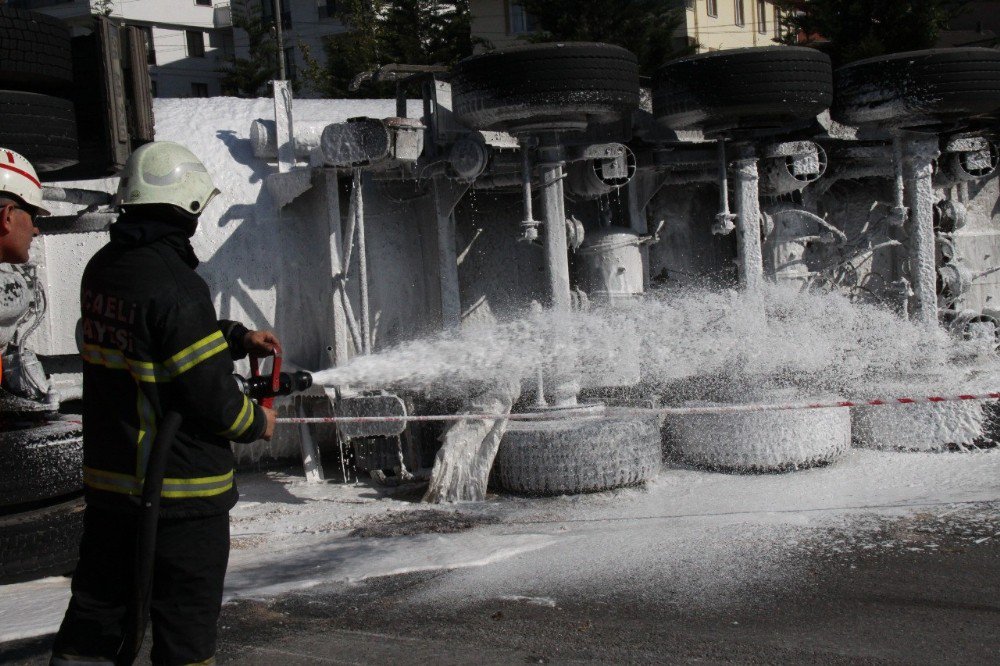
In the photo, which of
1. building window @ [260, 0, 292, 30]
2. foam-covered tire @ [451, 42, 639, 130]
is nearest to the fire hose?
foam-covered tire @ [451, 42, 639, 130]

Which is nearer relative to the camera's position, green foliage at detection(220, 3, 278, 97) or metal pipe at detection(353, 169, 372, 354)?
metal pipe at detection(353, 169, 372, 354)

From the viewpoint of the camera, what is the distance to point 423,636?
457 centimetres

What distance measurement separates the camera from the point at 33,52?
6.44m

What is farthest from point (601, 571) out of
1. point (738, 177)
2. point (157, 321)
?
point (738, 177)

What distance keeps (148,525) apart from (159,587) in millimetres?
232

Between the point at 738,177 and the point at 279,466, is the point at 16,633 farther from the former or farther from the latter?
the point at 738,177

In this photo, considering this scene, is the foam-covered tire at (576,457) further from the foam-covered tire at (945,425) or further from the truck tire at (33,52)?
the truck tire at (33,52)

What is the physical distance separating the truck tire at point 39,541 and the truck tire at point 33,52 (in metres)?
2.64

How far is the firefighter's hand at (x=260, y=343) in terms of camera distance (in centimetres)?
360

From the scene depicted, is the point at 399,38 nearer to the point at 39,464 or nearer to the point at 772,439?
the point at 772,439

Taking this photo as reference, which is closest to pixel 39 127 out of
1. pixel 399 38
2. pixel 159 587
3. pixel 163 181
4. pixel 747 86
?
pixel 163 181

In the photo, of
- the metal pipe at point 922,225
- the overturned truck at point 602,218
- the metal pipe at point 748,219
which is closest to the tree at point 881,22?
the overturned truck at point 602,218

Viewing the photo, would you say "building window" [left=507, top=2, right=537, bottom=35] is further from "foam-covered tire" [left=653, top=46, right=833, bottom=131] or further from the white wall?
"foam-covered tire" [left=653, top=46, right=833, bottom=131]

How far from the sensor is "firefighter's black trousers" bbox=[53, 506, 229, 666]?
3137 mm
